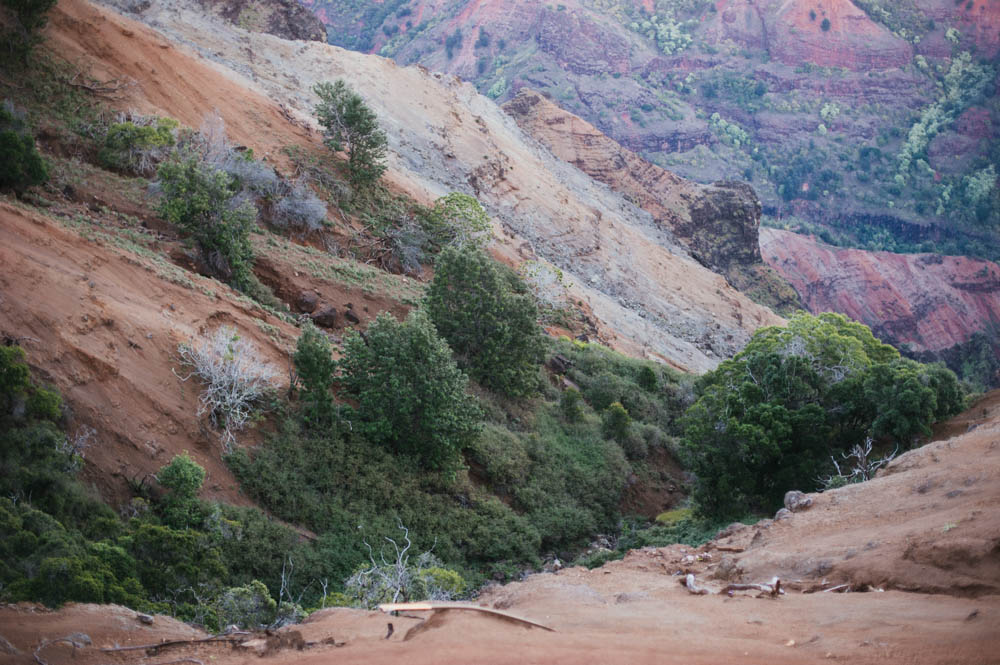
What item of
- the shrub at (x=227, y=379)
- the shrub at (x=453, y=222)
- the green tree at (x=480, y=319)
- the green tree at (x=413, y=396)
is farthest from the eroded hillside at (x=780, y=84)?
the shrub at (x=227, y=379)

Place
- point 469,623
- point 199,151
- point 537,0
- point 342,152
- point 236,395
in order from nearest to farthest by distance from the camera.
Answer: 1. point 469,623
2. point 236,395
3. point 199,151
4. point 342,152
5. point 537,0

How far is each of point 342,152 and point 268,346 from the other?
63.3 ft

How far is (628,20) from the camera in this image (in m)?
146

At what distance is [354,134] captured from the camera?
34938mm

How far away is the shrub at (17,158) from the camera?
19547 millimetres

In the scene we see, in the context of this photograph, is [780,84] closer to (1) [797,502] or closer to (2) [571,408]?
(2) [571,408]

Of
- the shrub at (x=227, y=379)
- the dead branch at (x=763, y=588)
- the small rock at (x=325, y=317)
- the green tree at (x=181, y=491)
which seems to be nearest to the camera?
the dead branch at (x=763, y=588)

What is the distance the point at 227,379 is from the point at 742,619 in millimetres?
12205

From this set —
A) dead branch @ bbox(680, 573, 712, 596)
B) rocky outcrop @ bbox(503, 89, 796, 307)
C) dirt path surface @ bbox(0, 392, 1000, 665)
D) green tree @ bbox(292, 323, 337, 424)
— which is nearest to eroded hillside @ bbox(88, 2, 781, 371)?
rocky outcrop @ bbox(503, 89, 796, 307)

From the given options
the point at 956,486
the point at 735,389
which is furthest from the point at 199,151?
the point at 956,486

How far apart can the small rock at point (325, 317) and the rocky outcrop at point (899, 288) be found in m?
76.2

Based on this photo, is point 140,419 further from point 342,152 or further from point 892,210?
point 892,210

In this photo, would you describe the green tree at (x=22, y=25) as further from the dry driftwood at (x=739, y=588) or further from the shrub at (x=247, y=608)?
the dry driftwood at (x=739, y=588)

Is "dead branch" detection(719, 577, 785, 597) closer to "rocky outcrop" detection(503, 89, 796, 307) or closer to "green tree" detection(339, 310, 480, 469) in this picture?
"green tree" detection(339, 310, 480, 469)
